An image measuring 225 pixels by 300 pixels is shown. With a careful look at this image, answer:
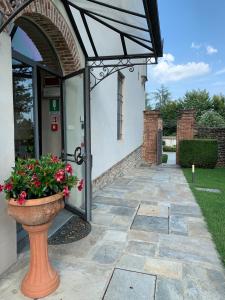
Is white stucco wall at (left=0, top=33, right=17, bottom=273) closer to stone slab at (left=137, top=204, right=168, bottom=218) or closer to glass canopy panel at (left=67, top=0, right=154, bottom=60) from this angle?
glass canopy panel at (left=67, top=0, right=154, bottom=60)

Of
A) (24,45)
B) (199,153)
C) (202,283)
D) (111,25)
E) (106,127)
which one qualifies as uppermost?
A: (111,25)

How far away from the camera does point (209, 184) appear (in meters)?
7.05

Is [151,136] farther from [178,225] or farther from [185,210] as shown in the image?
[178,225]

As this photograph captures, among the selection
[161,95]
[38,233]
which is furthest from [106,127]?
[161,95]

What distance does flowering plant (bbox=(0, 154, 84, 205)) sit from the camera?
199 cm

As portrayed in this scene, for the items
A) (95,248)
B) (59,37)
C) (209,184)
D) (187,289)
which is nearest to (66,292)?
(95,248)

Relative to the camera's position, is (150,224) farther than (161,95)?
No

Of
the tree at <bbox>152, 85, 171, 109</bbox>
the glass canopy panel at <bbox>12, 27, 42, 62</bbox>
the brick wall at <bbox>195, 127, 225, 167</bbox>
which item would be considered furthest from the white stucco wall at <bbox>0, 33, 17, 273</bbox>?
the tree at <bbox>152, 85, 171, 109</bbox>

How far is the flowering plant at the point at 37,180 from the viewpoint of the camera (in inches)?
78.2

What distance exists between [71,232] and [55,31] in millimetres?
2673

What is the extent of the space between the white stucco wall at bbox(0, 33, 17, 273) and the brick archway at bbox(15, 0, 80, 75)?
56 cm

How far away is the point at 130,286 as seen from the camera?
7.48 feet

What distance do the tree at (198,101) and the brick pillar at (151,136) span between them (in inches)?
793

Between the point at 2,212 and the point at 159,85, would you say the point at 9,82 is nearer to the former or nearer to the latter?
the point at 2,212
